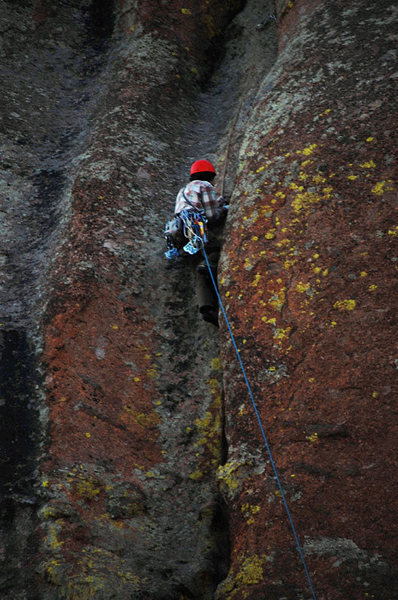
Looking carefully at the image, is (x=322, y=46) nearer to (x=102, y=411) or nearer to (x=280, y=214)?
(x=280, y=214)

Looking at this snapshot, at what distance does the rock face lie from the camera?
19.8 ft

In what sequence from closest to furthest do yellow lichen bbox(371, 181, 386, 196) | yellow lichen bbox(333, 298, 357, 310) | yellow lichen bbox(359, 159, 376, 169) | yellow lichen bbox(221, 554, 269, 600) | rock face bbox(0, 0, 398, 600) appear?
yellow lichen bbox(221, 554, 269, 600) < rock face bbox(0, 0, 398, 600) < yellow lichen bbox(333, 298, 357, 310) < yellow lichen bbox(371, 181, 386, 196) < yellow lichen bbox(359, 159, 376, 169)

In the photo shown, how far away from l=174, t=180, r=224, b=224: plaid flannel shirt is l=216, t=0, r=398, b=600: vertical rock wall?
2.06ft

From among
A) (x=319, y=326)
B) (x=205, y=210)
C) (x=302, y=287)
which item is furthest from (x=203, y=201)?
(x=319, y=326)

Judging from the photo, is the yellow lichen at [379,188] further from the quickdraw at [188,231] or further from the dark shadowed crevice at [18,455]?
the dark shadowed crevice at [18,455]

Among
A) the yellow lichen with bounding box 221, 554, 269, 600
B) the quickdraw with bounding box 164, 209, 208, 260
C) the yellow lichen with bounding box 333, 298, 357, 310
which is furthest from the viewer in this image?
the quickdraw with bounding box 164, 209, 208, 260

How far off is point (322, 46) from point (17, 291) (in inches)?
273

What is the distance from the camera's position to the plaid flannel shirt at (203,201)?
9.70m

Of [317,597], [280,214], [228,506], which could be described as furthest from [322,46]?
[317,597]

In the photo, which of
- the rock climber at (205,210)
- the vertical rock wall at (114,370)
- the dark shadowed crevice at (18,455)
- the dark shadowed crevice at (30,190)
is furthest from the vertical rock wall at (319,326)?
the dark shadowed crevice at (30,190)

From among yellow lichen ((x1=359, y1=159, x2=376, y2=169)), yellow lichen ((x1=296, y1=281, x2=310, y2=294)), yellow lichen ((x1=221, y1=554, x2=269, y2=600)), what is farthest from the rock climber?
yellow lichen ((x1=221, y1=554, x2=269, y2=600))

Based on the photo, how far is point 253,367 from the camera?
24.1 ft

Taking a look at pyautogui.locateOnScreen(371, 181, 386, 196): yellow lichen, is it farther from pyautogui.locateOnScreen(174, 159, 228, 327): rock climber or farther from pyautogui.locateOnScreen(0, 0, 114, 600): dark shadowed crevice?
pyautogui.locateOnScreen(0, 0, 114, 600): dark shadowed crevice

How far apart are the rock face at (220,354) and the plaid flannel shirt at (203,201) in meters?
0.48
